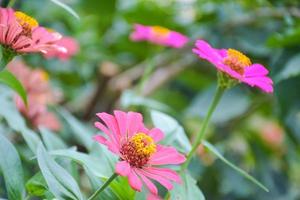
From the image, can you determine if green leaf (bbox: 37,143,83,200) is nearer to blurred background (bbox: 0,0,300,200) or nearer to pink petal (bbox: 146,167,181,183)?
pink petal (bbox: 146,167,181,183)

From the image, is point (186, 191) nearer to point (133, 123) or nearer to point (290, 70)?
point (133, 123)

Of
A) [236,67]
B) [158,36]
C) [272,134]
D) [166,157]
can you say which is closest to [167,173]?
[166,157]

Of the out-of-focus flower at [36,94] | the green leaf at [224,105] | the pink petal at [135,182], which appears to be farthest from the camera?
the green leaf at [224,105]

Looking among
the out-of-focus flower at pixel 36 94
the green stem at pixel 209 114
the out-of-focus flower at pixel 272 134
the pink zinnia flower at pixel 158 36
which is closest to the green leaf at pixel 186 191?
the green stem at pixel 209 114

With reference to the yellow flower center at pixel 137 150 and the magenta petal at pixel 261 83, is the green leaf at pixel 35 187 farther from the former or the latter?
the magenta petal at pixel 261 83

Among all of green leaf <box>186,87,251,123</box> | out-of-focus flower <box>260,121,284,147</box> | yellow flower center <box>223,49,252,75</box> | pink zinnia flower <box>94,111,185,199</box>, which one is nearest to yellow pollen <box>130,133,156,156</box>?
pink zinnia flower <box>94,111,185,199</box>

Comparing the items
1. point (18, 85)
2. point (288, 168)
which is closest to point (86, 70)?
point (288, 168)

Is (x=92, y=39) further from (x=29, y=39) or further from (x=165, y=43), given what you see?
(x=29, y=39)
